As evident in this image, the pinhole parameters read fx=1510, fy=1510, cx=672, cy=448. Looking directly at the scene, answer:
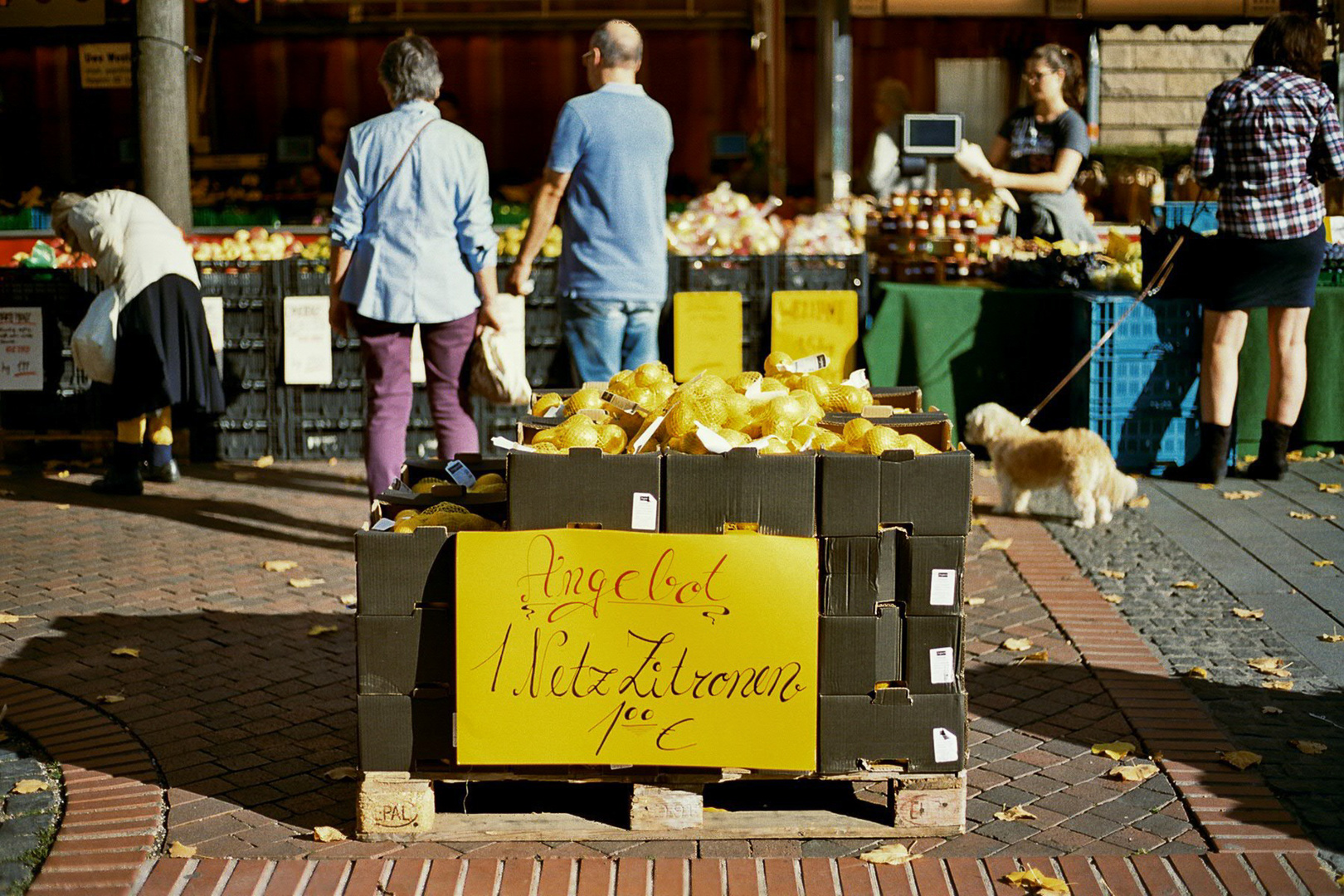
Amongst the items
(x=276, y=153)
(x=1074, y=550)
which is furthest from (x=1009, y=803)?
(x=276, y=153)

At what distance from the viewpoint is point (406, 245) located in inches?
222

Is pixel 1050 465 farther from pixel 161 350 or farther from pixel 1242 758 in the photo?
pixel 161 350

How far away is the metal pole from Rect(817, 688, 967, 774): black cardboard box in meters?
6.41

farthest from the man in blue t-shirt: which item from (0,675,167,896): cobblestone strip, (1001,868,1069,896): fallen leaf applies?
(1001,868,1069,896): fallen leaf

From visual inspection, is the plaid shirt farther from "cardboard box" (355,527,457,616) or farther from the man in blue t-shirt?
"cardboard box" (355,527,457,616)

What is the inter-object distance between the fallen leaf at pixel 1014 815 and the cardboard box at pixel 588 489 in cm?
111

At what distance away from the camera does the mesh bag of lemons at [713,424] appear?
11.8ft

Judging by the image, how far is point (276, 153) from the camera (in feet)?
55.4

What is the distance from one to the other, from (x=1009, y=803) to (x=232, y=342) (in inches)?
227

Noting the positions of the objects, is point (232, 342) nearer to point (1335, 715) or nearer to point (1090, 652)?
point (1090, 652)

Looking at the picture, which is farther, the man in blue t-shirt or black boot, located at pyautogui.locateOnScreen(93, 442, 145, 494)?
black boot, located at pyautogui.locateOnScreen(93, 442, 145, 494)

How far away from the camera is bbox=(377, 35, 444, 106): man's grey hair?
5.64 metres

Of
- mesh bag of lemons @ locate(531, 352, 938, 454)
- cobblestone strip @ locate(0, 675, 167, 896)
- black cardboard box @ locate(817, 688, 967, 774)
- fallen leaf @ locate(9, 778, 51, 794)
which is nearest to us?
cobblestone strip @ locate(0, 675, 167, 896)

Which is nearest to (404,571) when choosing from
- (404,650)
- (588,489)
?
(404,650)
